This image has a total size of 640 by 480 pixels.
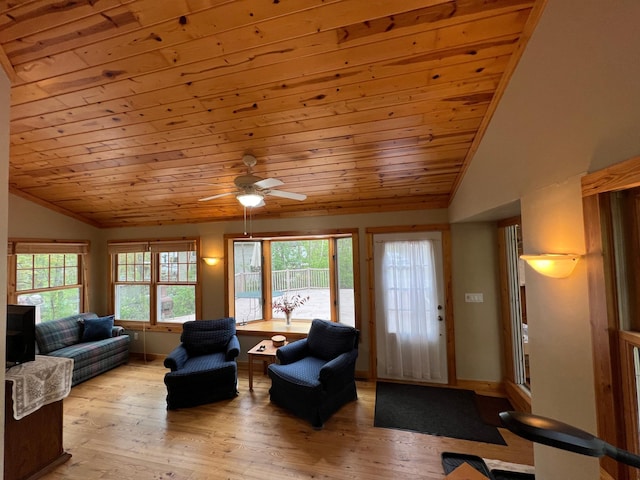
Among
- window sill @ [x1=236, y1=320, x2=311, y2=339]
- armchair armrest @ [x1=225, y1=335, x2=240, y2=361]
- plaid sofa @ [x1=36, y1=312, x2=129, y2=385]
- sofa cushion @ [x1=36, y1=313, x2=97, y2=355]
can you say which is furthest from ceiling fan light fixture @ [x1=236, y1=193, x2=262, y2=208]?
sofa cushion @ [x1=36, y1=313, x2=97, y2=355]

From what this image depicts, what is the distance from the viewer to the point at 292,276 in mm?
5008

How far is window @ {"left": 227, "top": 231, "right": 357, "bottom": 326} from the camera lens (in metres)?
4.64

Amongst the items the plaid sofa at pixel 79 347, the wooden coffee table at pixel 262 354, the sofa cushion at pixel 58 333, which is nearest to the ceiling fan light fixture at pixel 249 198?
the wooden coffee table at pixel 262 354

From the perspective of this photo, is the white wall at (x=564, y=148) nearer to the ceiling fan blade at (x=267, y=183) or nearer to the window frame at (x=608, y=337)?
the window frame at (x=608, y=337)

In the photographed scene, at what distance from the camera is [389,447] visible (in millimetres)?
2631

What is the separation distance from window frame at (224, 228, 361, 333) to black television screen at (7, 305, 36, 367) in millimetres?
2448

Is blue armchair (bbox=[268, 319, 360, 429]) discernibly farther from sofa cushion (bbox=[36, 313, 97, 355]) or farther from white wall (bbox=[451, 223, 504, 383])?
→ sofa cushion (bbox=[36, 313, 97, 355])

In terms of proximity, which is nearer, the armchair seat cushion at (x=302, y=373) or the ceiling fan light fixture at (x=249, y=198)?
the ceiling fan light fixture at (x=249, y=198)

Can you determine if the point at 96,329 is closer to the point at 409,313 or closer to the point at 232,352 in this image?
the point at 232,352

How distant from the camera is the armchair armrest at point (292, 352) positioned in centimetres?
349

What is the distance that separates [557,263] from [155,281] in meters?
5.67

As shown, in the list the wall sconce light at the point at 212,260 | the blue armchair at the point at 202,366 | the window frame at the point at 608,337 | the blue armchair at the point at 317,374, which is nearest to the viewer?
the window frame at the point at 608,337

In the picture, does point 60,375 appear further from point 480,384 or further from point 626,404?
point 480,384

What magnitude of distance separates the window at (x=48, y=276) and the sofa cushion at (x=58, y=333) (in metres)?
0.47
